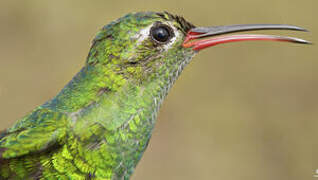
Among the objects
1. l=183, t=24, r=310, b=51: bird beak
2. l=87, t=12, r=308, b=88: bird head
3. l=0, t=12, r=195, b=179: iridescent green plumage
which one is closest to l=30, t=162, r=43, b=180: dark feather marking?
l=0, t=12, r=195, b=179: iridescent green plumage

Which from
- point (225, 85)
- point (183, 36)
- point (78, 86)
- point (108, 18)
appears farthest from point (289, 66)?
point (78, 86)

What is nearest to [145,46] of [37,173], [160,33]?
[160,33]

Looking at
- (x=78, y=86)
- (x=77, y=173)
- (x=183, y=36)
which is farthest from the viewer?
(x=183, y=36)

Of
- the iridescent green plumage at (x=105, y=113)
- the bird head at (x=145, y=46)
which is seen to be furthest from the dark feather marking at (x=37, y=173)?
the bird head at (x=145, y=46)

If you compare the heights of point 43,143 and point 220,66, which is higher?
point 220,66

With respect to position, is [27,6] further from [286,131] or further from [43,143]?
[43,143]

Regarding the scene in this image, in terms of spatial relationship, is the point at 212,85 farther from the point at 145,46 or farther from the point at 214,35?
the point at 145,46

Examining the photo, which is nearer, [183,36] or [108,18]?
[183,36]
